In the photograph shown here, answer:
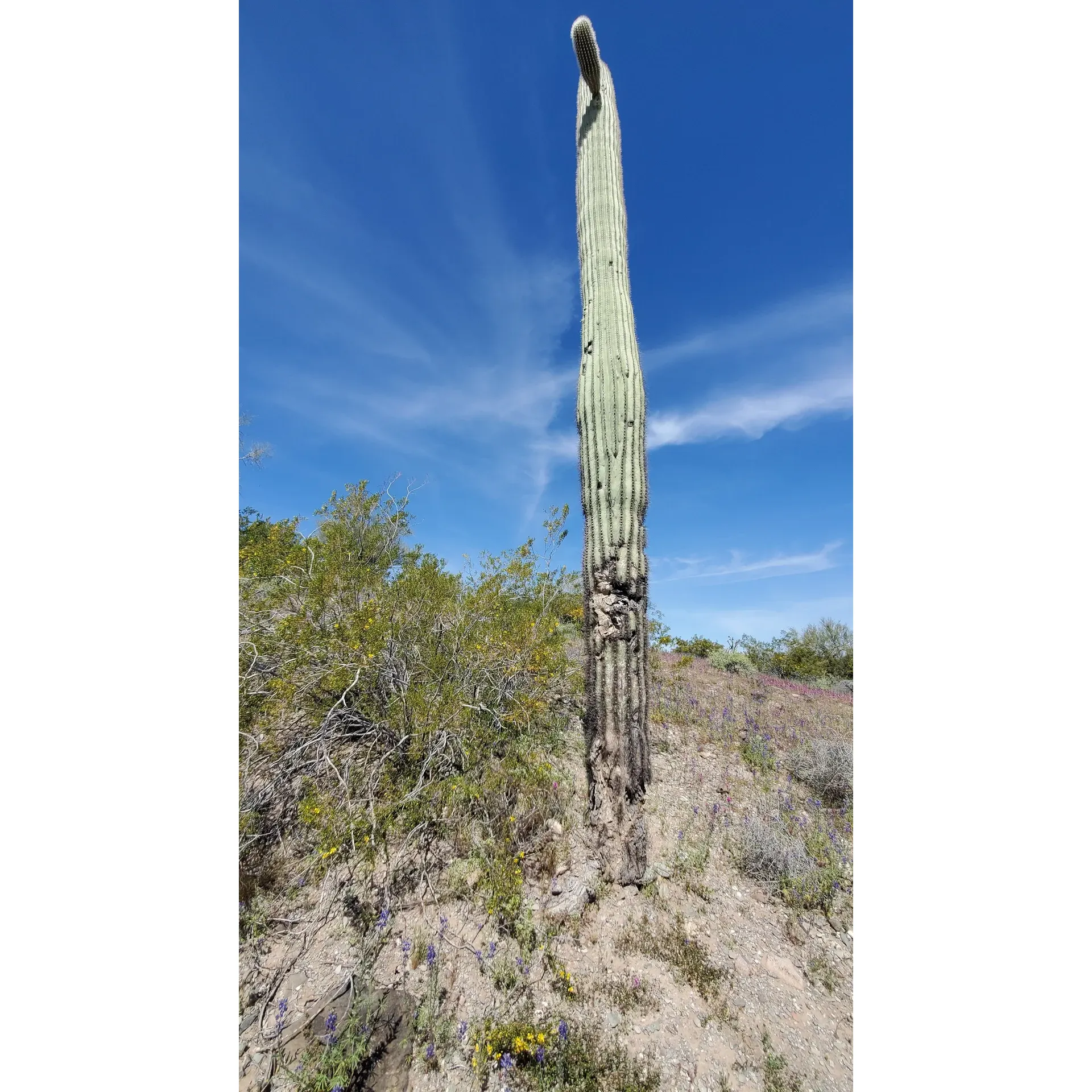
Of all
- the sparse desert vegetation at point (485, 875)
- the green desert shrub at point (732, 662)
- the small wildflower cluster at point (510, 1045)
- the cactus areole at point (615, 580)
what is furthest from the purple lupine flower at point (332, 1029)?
the green desert shrub at point (732, 662)

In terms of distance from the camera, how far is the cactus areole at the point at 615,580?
2166 millimetres

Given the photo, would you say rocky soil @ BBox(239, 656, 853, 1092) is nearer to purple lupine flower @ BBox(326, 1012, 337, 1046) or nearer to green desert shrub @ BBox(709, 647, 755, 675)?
purple lupine flower @ BBox(326, 1012, 337, 1046)

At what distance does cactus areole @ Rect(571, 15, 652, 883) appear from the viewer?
217cm

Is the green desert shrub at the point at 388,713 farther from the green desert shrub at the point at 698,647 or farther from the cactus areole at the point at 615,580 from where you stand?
the green desert shrub at the point at 698,647

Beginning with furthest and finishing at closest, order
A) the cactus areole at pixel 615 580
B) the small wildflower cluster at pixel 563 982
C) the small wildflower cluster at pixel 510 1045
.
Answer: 1. the cactus areole at pixel 615 580
2. the small wildflower cluster at pixel 563 982
3. the small wildflower cluster at pixel 510 1045

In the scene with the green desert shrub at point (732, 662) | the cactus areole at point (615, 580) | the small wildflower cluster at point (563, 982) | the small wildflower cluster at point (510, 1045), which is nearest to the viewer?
the small wildflower cluster at point (510, 1045)

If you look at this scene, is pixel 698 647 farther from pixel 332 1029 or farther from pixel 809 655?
pixel 332 1029

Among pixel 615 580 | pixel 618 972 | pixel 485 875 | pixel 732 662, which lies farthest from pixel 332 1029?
pixel 732 662

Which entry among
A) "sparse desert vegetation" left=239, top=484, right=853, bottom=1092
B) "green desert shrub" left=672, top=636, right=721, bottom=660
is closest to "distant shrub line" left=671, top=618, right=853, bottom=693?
"green desert shrub" left=672, top=636, right=721, bottom=660

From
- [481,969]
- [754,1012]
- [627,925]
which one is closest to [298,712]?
[481,969]

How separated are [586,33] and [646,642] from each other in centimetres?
362

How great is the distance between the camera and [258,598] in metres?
2.70

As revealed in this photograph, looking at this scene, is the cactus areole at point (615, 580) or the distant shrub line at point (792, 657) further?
the distant shrub line at point (792, 657)

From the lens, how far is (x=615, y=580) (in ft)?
7.20
